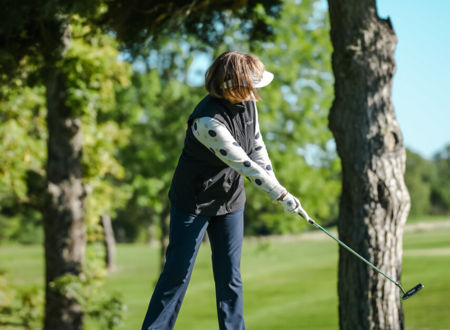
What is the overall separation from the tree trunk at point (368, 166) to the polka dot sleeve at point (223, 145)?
191 centimetres

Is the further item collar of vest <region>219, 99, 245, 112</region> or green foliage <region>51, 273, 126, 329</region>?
green foliage <region>51, 273, 126, 329</region>

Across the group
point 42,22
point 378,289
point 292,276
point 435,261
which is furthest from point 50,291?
point 435,261

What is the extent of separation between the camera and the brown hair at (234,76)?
2.88m

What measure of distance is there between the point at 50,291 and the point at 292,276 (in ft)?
63.3

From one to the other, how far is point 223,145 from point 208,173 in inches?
10.5

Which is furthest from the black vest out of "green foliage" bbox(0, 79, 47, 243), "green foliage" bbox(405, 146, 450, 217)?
"green foliage" bbox(405, 146, 450, 217)

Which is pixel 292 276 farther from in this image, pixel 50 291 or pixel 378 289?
pixel 378 289

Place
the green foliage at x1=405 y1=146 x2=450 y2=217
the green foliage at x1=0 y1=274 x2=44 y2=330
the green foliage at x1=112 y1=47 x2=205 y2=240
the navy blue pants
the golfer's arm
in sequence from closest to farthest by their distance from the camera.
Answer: the navy blue pants
the golfer's arm
the green foliage at x1=0 y1=274 x2=44 y2=330
the green foliage at x1=112 y1=47 x2=205 y2=240
the green foliage at x1=405 y1=146 x2=450 y2=217

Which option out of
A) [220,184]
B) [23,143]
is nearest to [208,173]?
[220,184]

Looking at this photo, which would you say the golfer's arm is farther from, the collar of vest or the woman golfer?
the collar of vest

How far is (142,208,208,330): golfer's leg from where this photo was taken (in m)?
3.04

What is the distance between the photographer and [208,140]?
2.85 meters

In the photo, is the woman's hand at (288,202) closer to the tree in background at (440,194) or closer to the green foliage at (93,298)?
the green foliage at (93,298)

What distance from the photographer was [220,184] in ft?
10.0
